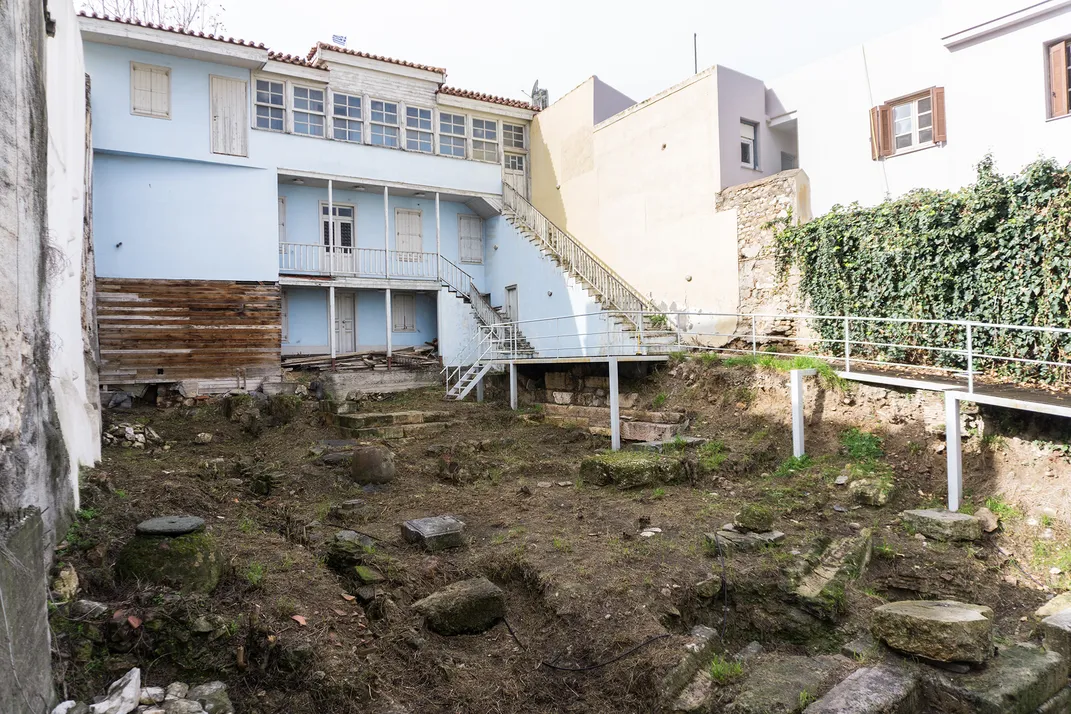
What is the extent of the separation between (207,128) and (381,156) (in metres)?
4.62

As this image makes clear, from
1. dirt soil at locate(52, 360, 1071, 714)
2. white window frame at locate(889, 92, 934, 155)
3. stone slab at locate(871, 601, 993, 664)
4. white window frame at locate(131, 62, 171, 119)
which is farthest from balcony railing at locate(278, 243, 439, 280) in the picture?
stone slab at locate(871, 601, 993, 664)

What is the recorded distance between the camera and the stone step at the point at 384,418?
1362 cm

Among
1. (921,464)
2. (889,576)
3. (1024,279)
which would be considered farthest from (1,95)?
(1024,279)

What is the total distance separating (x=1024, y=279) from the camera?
9742 millimetres

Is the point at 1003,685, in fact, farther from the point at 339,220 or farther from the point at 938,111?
the point at 339,220

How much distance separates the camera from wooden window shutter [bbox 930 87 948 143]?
12.6 metres

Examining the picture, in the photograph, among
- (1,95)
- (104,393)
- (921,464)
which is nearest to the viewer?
(1,95)

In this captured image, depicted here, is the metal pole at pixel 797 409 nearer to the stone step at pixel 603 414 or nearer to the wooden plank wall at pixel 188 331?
the stone step at pixel 603 414

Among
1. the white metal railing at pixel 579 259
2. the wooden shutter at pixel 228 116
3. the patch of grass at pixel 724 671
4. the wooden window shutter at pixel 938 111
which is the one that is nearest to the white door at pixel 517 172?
the white metal railing at pixel 579 259

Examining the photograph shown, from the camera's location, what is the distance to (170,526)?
5012mm

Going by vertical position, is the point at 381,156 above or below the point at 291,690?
above

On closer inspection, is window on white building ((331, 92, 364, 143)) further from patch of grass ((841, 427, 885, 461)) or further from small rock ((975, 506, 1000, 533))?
small rock ((975, 506, 1000, 533))

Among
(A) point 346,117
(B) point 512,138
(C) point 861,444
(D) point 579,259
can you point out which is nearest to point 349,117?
(A) point 346,117

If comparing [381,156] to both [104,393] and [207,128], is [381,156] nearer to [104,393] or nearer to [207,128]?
[207,128]
